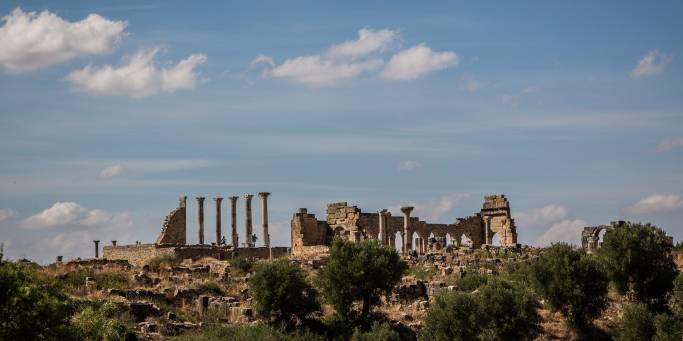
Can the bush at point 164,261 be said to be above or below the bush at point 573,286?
above

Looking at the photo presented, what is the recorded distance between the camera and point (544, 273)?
4728cm

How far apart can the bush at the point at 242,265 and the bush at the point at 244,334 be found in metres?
→ 10.5

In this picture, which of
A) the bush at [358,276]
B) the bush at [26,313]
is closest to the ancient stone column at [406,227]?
the bush at [358,276]

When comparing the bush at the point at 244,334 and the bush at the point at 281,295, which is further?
the bush at the point at 281,295

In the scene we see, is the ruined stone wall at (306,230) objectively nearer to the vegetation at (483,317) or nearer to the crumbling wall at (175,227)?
the crumbling wall at (175,227)

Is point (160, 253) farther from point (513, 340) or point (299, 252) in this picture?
point (513, 340)

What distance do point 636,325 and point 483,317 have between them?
5960 mm

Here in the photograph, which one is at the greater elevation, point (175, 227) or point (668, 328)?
point (175, 227)

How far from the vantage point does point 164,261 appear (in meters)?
57.6

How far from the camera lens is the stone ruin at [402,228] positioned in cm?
6738

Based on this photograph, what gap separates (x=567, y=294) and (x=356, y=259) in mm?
8883

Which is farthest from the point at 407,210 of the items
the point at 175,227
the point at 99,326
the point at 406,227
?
the point at 99,326

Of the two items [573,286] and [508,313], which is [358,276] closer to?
[508,313]

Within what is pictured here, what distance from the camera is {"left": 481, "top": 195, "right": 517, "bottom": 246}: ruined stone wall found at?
7081cm
